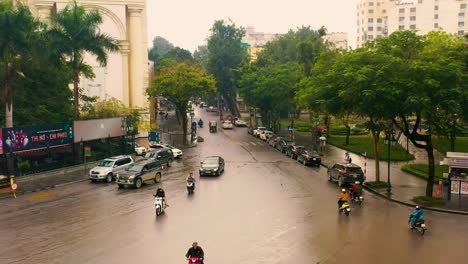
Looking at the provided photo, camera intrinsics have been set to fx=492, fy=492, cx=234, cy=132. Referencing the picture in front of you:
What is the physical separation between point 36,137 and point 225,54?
67.2 meters

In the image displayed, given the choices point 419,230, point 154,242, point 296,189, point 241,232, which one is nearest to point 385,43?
point 296,189

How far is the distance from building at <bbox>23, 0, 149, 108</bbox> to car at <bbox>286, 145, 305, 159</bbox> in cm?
2692

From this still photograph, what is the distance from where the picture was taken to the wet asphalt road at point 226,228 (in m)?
18.5

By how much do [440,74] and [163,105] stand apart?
392 feet

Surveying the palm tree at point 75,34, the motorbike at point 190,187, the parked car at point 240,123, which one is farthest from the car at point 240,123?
the motorbike at point 190,187

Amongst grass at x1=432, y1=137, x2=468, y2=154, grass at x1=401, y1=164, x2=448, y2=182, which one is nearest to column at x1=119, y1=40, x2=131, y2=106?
grass at x1=432, y1=137, x2=468, y2=154

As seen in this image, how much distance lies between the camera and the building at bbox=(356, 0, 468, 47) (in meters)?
138

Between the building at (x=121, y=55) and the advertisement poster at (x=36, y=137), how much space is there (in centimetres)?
2603

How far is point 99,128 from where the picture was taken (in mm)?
45906

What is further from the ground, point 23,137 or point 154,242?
point 23,137

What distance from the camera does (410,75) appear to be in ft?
89.5

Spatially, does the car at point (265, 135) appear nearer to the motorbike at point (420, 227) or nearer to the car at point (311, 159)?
the car at point (311, 159)

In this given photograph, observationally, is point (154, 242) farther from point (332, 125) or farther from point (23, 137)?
point (332, 125)

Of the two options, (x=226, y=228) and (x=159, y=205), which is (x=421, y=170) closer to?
(x=226, y=228)
